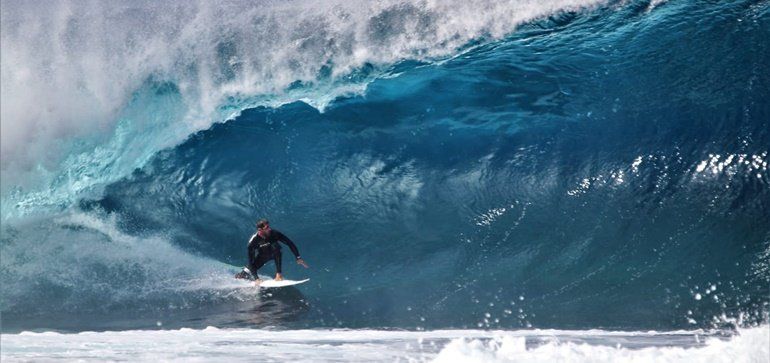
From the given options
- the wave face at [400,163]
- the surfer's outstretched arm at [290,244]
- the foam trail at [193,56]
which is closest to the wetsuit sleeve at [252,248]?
the surfer's outstretched arm at [290,244]

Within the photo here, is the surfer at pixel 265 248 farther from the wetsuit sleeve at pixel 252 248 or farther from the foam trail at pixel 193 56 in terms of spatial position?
the foam trail at pixel 193 56

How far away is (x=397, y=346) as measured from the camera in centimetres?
625

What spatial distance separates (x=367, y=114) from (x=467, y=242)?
2.67m

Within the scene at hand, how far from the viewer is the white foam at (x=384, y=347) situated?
5.59 metres

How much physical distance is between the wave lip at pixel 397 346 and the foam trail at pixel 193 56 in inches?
175

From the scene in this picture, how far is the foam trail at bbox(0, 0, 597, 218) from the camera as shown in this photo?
1061 cm

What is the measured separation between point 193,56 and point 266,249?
4.05 meters

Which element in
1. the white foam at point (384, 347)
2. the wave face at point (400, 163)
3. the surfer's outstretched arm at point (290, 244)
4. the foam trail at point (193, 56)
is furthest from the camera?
the foam trail at point (193, 56)

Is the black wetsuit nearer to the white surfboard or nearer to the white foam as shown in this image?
the white surfboard

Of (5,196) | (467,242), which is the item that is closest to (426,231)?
(467,242)

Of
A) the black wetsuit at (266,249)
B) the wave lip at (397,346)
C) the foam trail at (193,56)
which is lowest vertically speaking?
the wave lip at (397,346)

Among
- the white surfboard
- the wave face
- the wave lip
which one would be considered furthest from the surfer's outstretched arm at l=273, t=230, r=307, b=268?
the wave lip

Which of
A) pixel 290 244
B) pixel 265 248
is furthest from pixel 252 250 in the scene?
pixel 290 244

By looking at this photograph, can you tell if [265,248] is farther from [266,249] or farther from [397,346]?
[397,346]
